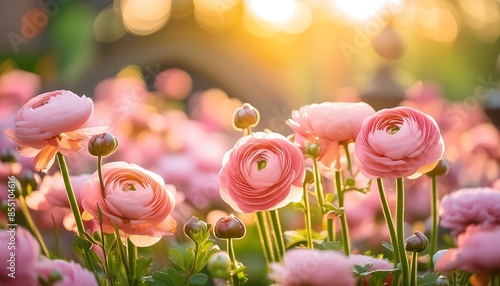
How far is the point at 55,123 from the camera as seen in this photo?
776 mm

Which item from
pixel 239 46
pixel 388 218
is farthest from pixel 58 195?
pixel 239 46

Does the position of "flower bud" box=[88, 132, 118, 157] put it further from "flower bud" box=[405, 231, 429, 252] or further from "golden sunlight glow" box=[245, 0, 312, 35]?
"golden sunlight glow" box=[245, 0, 312, 35]

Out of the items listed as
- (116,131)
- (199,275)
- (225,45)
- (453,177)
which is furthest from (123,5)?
(199,275)

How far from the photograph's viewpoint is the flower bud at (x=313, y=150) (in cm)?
81

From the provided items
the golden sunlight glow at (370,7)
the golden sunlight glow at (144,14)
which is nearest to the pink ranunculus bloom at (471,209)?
the golden sunlight glow at (370,7)

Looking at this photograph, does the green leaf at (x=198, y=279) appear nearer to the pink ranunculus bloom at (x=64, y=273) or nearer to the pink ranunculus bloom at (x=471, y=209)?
the pink ranunculus bloom at (x=64, y=273)

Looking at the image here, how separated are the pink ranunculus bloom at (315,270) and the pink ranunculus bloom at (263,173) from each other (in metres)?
0.14

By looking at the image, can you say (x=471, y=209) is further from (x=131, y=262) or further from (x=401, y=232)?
(x=131, y=262)

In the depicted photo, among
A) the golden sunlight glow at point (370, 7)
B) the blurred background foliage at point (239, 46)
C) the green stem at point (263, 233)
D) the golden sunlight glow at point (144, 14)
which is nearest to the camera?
the green stem at point (263, 233)

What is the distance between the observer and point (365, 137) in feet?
2.52

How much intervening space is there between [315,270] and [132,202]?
0.21m

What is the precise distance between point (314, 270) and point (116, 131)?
4.85 ft

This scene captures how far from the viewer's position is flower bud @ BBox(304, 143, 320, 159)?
2.66 feet

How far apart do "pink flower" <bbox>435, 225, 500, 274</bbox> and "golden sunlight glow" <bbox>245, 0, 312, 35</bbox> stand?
2560 millimetres
